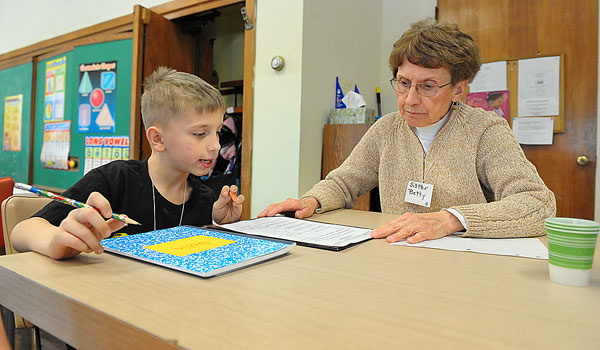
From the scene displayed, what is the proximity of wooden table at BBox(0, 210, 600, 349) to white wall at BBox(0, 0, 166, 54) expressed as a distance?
9.45 feet

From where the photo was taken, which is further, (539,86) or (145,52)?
(145,52)

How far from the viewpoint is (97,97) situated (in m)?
3.18

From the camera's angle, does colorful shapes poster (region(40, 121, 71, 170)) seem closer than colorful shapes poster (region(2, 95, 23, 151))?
Yes

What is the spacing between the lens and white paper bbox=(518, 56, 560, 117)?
7.64 feet

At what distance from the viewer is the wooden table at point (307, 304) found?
14.5 inches

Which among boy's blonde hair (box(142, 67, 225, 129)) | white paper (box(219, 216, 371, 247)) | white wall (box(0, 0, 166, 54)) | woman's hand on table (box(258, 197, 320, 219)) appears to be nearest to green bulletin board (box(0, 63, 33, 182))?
white wall (box(0, 0, 166, 54))

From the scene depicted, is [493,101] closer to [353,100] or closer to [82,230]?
[353,100]

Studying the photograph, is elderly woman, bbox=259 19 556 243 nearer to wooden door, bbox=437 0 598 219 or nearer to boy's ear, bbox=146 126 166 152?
boy's ear, bbox=146 126 166 152

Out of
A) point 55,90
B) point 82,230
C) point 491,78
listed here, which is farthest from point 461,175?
point 55,90

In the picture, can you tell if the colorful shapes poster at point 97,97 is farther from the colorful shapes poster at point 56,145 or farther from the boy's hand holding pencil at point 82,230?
the boy's hand holding pencil at point 82,230

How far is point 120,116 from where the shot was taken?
304 cm

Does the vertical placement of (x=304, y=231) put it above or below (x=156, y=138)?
below

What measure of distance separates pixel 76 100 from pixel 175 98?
2812 millimetres

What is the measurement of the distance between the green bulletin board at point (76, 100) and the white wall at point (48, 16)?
304 mm
